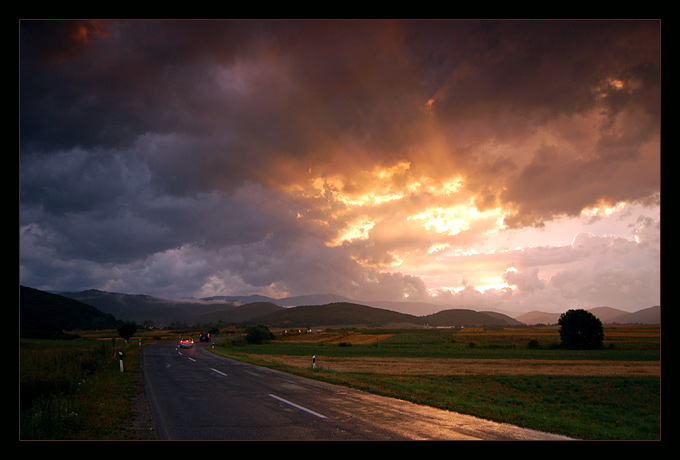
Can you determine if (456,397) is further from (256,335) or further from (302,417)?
(256,335)

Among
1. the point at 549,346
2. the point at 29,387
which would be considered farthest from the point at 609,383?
the point at 549,346

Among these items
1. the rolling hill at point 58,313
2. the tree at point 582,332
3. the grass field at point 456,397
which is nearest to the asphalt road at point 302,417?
the grass field at point 456,397

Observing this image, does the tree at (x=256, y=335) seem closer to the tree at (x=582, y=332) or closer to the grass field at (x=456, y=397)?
the grass field at (x=456, y=397)

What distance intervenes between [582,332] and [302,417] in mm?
80088

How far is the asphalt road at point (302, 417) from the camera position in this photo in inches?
342

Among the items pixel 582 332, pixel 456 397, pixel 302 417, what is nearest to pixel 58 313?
pixel 582 332

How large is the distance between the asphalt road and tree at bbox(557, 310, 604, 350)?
243 feet

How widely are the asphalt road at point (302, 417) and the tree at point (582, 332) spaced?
2916 inches

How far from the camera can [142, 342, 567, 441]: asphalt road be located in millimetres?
8680

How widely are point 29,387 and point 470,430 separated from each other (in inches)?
587

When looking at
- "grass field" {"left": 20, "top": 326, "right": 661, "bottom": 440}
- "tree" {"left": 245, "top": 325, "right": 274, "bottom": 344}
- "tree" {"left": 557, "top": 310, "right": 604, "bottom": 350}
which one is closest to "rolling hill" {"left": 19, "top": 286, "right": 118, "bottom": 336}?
"tree" {"left": 245, "top": 325, "right": 274, "bottom": 344}
